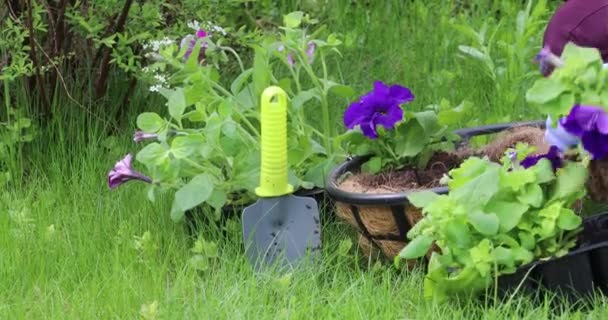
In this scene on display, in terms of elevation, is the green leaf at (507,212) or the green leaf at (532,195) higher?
the green leaf at (532,195)

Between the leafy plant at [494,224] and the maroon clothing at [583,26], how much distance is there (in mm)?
311

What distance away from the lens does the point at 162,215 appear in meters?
2.85

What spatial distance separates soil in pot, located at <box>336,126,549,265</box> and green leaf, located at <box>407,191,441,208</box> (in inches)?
4.1

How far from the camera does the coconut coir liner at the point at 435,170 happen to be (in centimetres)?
264

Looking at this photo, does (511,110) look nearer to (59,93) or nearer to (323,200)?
(323,200)

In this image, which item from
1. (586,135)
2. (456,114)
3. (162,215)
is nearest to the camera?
(586,135)

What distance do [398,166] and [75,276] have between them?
84 cm

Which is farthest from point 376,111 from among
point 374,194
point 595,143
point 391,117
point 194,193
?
point 595,143

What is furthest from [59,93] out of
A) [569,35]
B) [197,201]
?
[569,35]

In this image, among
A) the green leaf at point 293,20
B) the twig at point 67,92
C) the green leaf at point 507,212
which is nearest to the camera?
the green leaf at point 507,212

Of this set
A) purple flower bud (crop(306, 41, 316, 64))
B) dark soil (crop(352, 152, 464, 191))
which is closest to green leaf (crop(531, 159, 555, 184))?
dark soil (crop(352, 152, 464, 191))

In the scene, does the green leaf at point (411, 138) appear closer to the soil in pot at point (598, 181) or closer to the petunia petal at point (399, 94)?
the petunia petal at point (399, 94)

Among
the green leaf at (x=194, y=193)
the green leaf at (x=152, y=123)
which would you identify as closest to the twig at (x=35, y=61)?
the green leaf at (x=152, y=123)

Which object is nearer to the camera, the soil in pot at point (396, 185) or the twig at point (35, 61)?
the soil in pot at point (396, 185)
